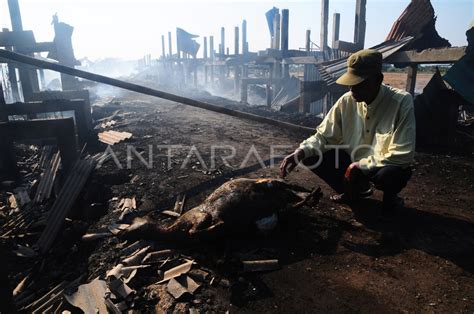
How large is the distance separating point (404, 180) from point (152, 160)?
498 cm

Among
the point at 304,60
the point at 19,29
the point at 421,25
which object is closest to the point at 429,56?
the point at 421,25

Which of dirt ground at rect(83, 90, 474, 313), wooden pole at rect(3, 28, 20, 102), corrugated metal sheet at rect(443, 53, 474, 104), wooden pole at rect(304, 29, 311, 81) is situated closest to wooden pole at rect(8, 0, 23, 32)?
wooden pole at rect(3, 28, 20, 102)

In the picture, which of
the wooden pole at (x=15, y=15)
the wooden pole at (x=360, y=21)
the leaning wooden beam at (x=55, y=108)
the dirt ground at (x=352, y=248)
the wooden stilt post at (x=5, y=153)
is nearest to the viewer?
the dirt ground at (x=352, y=248)

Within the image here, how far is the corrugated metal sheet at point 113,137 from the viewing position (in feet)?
28.1

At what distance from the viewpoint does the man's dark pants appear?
3664 millimetres

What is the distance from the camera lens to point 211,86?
37719 mm

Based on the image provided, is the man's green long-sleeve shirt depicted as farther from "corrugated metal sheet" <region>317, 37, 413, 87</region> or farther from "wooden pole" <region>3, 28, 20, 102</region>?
"wooden pole" <region>3, 28, 20, 102</region>

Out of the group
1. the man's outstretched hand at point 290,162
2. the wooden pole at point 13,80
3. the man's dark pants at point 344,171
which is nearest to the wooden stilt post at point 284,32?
the wooden pole at point 13,80

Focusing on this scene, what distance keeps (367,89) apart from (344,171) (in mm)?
1213

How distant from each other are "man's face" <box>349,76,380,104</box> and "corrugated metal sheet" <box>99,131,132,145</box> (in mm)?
6613

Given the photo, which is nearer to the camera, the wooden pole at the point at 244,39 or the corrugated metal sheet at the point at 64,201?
the corrugated metal sheet at the point at 64,201

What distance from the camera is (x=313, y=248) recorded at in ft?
11.7

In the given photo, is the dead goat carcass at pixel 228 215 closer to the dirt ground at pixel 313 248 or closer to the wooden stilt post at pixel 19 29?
the dirt ground at pixel 313 248

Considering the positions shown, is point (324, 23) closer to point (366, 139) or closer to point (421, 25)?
point (421, 25)
